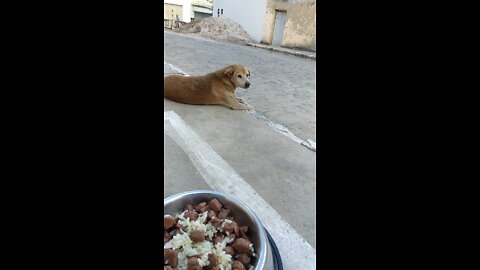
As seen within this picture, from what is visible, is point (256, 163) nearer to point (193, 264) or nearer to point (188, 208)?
point (188, 208)

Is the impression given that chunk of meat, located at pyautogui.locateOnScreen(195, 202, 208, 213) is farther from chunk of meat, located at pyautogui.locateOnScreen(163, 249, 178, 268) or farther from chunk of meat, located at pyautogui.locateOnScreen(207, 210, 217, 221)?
chunk of meat, located at pyautogui.locateOnScreen(163, 249, 178, 268)

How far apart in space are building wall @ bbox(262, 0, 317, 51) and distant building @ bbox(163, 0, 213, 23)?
15.0 m

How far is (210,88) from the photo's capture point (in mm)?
3809

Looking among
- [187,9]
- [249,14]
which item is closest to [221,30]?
[249,14]

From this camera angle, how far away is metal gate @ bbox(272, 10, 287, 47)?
14818 millimetres

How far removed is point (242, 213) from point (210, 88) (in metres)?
2.48

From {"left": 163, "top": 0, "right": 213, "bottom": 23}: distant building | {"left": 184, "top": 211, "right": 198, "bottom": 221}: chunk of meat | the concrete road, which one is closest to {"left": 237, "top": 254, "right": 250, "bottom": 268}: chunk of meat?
{"left": 184, "top": 211, "right": 198, "bottom": 221}: chunk of meat

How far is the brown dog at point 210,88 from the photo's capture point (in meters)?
3.78

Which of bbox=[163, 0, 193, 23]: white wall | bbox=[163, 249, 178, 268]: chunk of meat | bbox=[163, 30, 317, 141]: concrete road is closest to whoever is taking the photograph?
bbox=[163, 249, 178, 268]: chunk of meat
